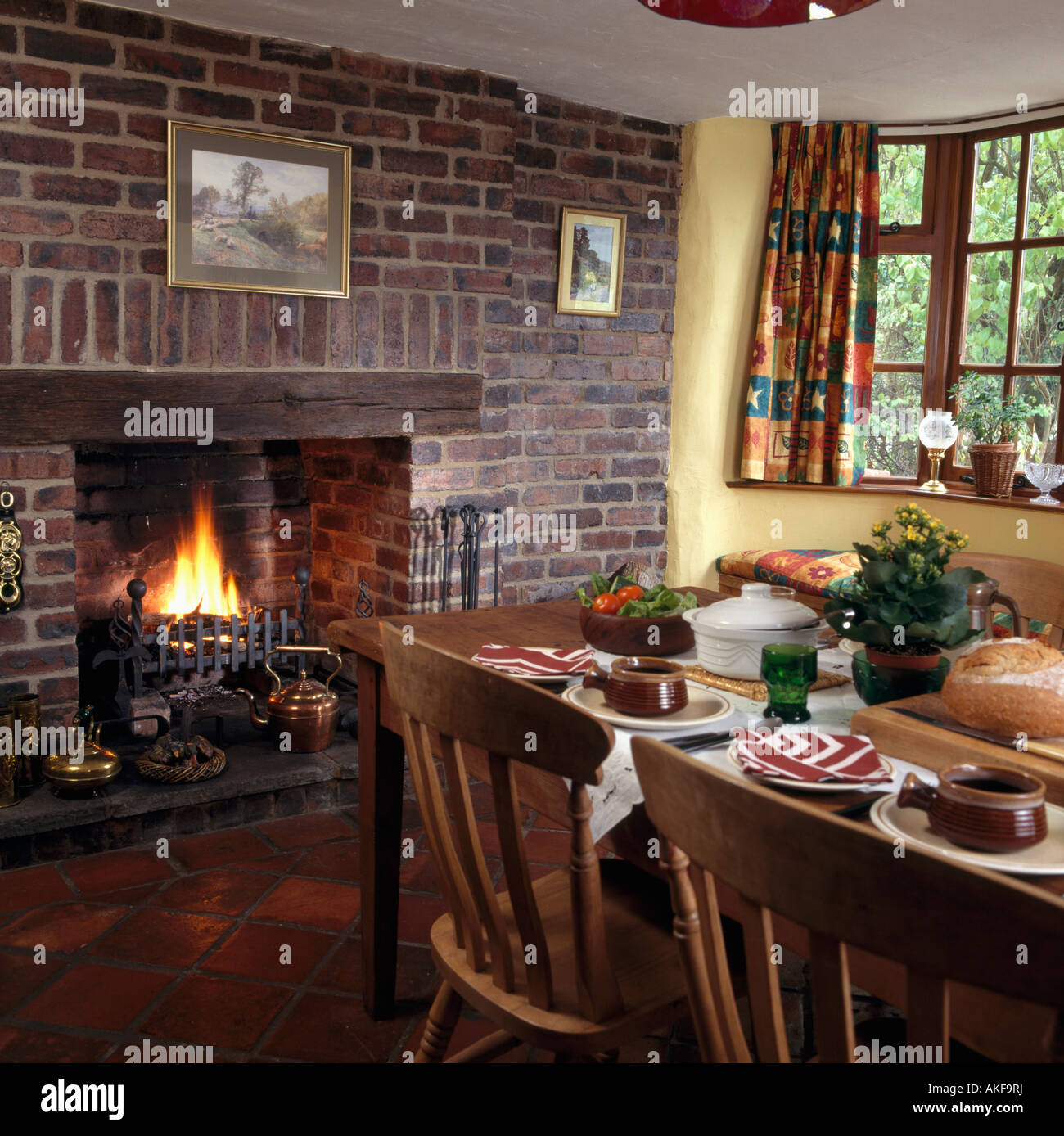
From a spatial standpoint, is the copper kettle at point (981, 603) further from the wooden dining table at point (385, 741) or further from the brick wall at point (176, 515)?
the brick wall at point (176, 515)

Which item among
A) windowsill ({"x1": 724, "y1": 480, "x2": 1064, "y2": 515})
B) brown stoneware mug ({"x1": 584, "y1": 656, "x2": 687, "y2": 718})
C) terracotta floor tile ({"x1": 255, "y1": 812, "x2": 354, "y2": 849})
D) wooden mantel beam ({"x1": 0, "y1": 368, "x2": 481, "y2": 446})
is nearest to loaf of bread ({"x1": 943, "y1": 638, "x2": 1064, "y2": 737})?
brown stoneware mug ({"x1": 584, "y1": 656, "x2": 687, "y2": 718})

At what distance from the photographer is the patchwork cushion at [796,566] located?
4078 mm

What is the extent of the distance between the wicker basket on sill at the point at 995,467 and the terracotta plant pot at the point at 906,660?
2.79 metres

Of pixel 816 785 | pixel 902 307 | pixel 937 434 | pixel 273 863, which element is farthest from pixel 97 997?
pixel 902 307

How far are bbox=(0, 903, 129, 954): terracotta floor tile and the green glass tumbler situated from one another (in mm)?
1724

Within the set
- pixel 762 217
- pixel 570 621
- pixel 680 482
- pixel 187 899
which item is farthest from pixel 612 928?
pixel 762 217

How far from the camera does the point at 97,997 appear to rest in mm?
2229

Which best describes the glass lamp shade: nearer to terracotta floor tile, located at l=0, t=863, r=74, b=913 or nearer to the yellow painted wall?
the yellow painted wall

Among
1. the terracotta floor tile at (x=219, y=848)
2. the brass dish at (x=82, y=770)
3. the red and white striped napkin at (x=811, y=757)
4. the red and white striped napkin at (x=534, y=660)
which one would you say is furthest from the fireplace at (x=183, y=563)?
the red and white striped napkin at (x=811, y=757)

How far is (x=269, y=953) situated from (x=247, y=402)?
1.59 meters

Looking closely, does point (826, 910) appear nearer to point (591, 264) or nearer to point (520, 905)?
point (520, 905)

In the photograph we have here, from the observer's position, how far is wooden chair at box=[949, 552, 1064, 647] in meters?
2.34

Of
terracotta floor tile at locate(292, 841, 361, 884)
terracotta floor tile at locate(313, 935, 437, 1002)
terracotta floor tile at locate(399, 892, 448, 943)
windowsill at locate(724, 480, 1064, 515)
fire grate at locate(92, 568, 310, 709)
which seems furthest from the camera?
windowsill at locate(724, 480, 1064, 515)

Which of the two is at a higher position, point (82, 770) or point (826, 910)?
point (826, 910)
